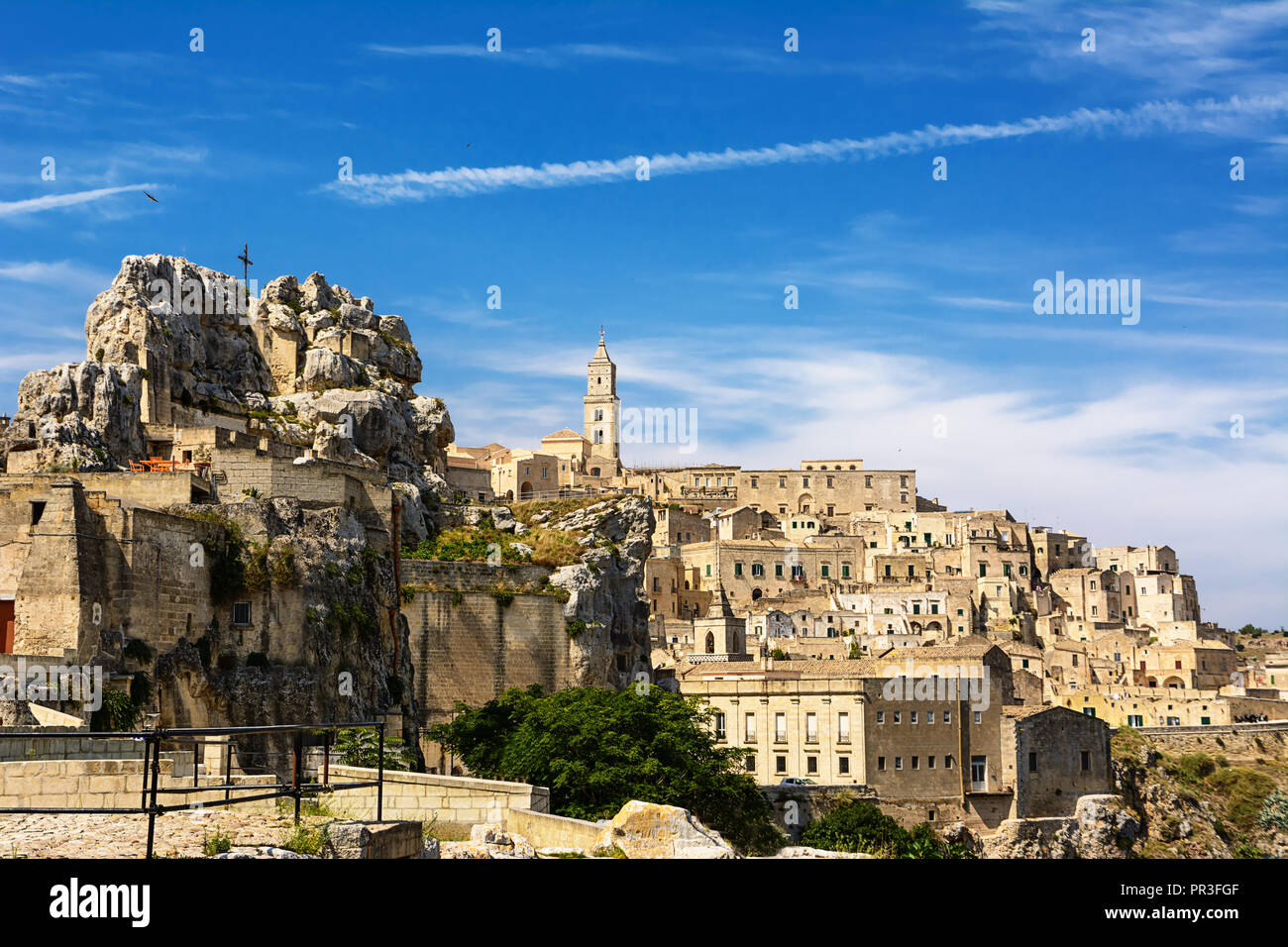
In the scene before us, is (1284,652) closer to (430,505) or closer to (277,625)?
(430,505)

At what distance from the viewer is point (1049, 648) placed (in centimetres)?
10412

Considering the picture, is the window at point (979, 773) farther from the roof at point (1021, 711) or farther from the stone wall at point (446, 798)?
the stone wall at point (446, 798)

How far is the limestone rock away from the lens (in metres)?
13.9

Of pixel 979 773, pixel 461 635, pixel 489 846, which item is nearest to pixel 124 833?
pixel 489 846

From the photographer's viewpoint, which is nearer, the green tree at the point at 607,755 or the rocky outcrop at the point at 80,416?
the green tree at the point at 607,755

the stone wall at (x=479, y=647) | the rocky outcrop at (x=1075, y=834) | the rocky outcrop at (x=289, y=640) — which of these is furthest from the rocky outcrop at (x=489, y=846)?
the rocky outcrop at (x=1075, y=834)

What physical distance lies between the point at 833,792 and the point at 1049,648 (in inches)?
2019

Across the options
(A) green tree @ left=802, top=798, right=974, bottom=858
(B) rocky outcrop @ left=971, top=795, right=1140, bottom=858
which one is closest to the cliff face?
(A) green tree @ left=802, top=798, right=974, bottom=858

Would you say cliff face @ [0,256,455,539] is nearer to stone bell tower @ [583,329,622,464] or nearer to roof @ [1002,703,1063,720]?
roof @ [1002,703,1063,720]

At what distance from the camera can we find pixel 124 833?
12.2 m

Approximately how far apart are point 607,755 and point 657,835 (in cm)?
2731

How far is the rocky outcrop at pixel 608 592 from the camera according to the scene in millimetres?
51844

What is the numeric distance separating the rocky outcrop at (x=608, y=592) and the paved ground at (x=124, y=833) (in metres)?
38.6

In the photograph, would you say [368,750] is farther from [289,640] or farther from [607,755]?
[607,755]
